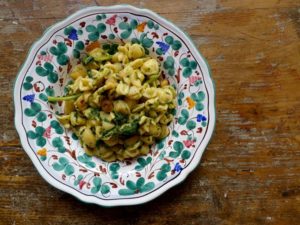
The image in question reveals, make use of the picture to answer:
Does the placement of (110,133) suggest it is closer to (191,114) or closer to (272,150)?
(191,114)

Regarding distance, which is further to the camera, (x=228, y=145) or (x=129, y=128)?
(x=228, y=145)

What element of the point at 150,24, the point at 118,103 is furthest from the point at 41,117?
the point at 150,24

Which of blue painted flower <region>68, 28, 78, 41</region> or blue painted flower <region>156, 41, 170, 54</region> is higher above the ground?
blue painted flower <region>68, 28, 78, 41</region>

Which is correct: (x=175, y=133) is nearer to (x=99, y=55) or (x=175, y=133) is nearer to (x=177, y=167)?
(x=177, y=167)

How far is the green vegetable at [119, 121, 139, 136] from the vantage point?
133cm

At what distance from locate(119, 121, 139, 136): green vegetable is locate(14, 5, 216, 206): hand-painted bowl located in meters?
0.12

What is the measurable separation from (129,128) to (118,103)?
0.09m

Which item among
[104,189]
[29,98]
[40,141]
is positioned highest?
[29,98]

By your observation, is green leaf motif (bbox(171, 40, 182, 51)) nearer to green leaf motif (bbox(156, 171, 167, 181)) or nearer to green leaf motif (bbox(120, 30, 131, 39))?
green leaf motif (bbox(120, 30, 131, 39))

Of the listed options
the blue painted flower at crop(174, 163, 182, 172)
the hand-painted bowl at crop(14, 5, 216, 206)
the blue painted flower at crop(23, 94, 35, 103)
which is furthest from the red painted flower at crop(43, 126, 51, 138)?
the blue painted flower at crop(174, 163, 182, 172)

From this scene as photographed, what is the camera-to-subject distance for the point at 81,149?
4.65 feet

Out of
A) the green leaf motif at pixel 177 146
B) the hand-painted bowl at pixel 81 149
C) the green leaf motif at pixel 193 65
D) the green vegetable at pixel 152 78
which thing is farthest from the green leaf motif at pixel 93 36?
the green leaf motif at pixel 177 146

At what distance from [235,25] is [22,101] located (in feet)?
2.53

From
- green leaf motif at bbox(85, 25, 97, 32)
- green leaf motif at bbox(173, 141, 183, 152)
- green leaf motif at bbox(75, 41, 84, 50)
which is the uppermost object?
green leaf motif at bbox(85, 25, 97, 32)
